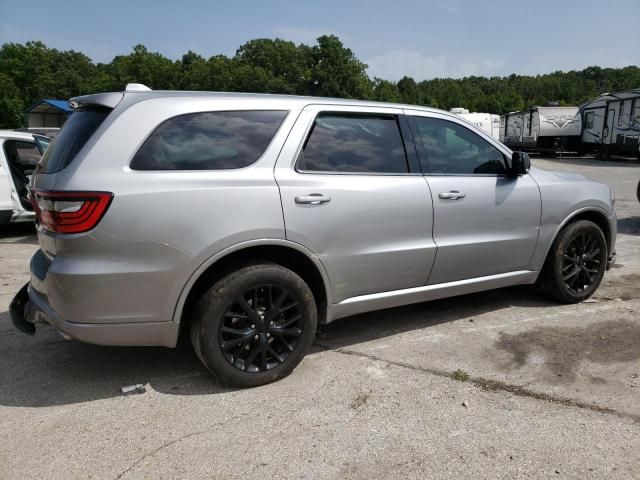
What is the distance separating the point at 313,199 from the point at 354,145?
60 cm

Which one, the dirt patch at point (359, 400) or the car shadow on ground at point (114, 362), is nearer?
the dirt patch at point (359, 400)

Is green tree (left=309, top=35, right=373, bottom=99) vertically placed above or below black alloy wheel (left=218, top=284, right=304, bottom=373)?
above

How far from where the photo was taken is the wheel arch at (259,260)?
297 cm

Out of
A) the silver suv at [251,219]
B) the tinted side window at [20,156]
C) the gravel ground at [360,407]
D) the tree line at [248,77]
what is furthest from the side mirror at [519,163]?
the tree line at [248,77]

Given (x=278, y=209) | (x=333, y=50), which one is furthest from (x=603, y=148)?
(x=333, y=50)

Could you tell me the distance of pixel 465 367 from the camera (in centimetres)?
351

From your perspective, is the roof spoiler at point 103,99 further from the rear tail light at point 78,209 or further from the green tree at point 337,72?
the green tree at point 337,72

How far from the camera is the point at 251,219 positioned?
3.04 m

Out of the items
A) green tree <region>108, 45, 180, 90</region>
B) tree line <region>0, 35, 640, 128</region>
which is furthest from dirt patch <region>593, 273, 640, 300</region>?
green tree <region>108, 45, 180, 90</region>

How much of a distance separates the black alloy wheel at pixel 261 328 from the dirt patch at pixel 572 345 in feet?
5.16

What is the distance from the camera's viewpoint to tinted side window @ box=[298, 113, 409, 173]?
3.42 metres

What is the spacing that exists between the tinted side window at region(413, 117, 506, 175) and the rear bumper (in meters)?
2.17

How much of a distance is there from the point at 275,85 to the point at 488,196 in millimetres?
78271

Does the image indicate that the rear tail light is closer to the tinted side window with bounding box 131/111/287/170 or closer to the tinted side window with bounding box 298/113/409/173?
the tinted side window with bounding box 131/111/287/170
